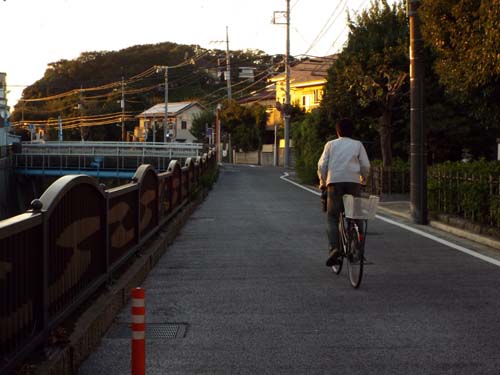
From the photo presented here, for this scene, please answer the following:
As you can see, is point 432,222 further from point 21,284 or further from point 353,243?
point 21,284

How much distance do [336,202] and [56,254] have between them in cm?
399

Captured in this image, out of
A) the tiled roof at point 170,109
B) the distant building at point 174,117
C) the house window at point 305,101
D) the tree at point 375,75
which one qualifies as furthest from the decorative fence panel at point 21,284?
the tiled roof at point 170,109

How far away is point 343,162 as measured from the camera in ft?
27.0

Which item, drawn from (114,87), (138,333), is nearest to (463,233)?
(138,333)

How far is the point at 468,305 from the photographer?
22.7 feet

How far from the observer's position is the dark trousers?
827 centimetres

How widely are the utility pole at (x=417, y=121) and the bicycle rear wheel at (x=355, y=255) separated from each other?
6960 millimetres

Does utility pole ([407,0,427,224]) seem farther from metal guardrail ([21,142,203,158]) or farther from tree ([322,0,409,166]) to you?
metal guardrail ([21,142,203,158])

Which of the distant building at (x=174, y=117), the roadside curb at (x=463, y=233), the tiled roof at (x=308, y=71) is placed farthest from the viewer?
the distant building at (x=174, y=117)

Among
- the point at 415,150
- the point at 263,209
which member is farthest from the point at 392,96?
the point at 415,150

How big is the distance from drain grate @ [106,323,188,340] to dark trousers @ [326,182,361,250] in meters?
2.65

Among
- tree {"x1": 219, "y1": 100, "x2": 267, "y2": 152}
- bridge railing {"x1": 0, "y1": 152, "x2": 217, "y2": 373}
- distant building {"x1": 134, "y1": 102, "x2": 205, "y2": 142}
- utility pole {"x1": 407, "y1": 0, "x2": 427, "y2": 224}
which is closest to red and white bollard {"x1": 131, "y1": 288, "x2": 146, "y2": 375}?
bridge railing {"x1": 0, "y1": 152, "x2": 217, "y2": 373}

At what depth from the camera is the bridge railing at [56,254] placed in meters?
4.02

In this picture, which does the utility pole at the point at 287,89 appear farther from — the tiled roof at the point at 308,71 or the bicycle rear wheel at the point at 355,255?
the bicycle rear wheel at the point at 355,255
